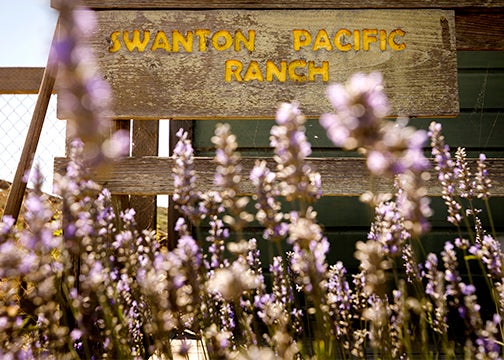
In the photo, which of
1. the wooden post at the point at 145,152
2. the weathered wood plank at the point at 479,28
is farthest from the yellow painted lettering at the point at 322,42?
the wooden post at the point at 145,152

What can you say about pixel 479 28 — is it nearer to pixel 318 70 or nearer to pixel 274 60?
pixel 318 70

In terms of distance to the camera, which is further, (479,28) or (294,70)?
(479,28)

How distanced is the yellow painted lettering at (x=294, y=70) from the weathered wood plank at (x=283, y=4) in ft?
1.13

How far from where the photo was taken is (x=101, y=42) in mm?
3309

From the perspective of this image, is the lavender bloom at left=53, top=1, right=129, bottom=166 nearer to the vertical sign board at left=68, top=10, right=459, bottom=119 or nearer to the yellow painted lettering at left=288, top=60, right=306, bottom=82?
the vertical sign board at left=68, top=10, right=459, bottom=119

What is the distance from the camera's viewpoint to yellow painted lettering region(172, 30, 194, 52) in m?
3.29

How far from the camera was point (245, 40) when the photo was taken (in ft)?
10.8

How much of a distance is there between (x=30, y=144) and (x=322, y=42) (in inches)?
74.2

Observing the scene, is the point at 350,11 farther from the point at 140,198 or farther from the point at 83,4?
the point at 140,198

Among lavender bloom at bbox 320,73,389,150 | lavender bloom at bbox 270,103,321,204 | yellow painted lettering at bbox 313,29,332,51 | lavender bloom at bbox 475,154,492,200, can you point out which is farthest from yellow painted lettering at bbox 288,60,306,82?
lavender bloom at bbox 320,73,389,150

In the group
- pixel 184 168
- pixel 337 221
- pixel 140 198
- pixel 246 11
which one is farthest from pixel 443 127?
pixel 184 168

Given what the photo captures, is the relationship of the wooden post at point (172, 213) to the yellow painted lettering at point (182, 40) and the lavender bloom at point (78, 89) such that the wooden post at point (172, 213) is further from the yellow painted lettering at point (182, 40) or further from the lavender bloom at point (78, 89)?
the lavender bloom at point (78, 89)

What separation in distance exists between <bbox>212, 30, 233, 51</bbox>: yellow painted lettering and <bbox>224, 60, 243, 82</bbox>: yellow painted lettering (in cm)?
10

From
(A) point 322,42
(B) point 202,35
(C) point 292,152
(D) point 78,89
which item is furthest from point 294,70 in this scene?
(D) point 78,89
